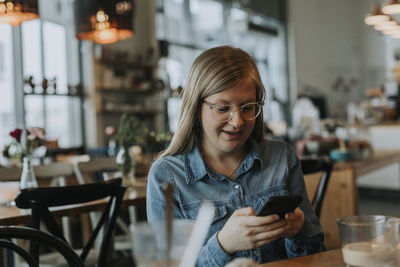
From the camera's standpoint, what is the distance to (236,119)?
1.37 m

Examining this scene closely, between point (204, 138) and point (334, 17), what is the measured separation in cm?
1259

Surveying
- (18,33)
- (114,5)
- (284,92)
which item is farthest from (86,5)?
(284,92)

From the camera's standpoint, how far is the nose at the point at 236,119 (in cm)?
136

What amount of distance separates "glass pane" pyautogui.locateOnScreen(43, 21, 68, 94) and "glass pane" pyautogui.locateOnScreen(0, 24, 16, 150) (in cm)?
59

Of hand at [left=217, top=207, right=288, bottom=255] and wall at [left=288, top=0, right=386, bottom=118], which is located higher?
wall at [left=288, top=0, right=386, bottom=118]

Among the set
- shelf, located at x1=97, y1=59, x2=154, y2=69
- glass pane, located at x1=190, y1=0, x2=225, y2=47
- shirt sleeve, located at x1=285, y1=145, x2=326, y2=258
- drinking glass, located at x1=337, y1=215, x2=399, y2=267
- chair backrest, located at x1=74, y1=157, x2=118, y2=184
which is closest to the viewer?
drinking glass, located at x1=337, y1=215, x2=399, y2=267

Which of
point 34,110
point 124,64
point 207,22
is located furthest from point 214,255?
point 207,22

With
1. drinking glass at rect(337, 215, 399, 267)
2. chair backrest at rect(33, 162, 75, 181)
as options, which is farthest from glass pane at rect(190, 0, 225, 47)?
drinking glass at rect(337, 215, 399, 267)

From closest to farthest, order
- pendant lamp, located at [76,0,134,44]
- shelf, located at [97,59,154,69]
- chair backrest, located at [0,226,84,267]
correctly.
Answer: chair backrest, located at [0,226,84,267] → pendant lamp, located at [76,0,134,44] → shelf, located at [97,59,154,69]

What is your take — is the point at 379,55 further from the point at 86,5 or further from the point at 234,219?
the point at 234,219

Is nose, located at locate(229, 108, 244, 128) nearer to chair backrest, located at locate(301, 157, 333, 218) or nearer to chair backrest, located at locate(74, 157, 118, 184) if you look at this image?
chair backrest, located at locate(301, 157, 333, 218)

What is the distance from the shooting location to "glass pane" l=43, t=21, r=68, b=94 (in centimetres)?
688

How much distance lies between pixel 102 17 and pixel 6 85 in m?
3.43

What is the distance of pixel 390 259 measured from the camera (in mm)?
882
